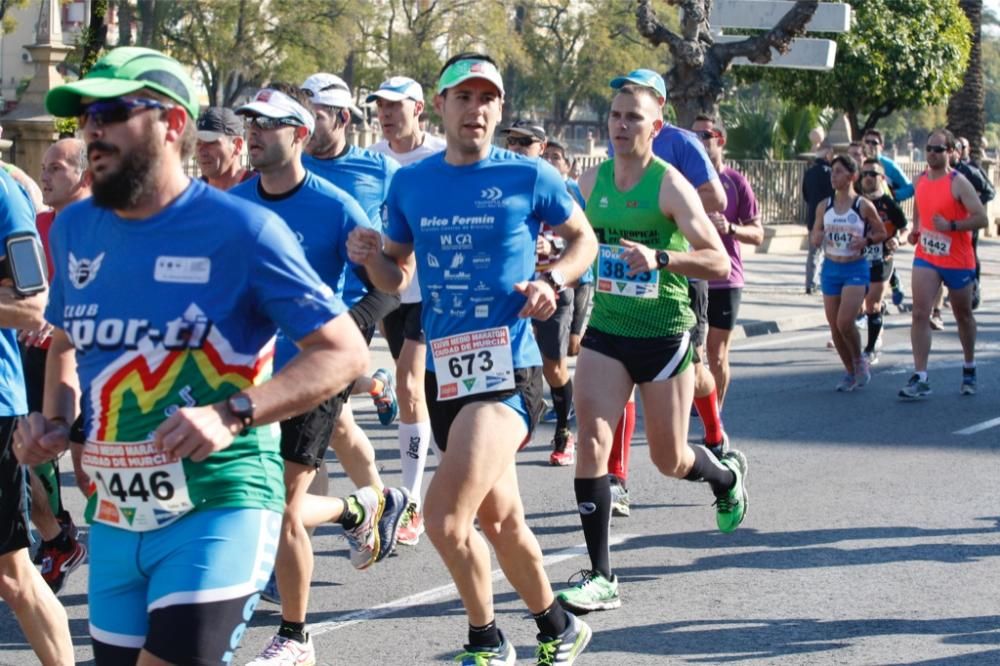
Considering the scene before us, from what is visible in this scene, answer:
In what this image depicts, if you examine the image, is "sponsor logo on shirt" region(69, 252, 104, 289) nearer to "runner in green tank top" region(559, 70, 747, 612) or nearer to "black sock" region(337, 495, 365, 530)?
"black sock" region(337, 495, 365, 530)

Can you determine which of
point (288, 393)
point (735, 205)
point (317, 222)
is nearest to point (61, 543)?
point (317, 222)

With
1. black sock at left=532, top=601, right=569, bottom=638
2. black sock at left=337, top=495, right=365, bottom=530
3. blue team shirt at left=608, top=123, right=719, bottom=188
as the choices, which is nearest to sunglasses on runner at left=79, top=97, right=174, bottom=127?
black sock at left=532, top=601, right=569, bottom=638

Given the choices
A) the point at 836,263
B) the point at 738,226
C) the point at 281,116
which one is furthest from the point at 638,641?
the point at 836,263

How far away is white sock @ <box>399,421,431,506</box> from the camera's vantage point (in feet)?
24.5

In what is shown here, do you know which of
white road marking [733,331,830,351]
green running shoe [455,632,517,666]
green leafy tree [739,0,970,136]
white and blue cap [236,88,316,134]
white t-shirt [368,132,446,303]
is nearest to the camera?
green running shoe [455,632,517,666]

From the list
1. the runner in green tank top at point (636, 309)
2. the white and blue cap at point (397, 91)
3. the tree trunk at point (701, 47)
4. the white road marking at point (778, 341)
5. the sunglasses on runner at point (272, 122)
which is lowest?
the white road marking at point (778, 341)

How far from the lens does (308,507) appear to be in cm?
581

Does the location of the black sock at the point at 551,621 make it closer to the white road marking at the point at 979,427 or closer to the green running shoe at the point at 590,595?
the green running shoe at the point at 590,595

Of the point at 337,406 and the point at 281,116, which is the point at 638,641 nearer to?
the point at 337,406

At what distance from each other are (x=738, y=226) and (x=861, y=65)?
2167cm

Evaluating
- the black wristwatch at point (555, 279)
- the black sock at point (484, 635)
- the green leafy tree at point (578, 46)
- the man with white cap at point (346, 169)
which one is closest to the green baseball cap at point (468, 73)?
the black wristwatch at point (555, 279)

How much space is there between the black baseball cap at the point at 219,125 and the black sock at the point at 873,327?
27.5 ft

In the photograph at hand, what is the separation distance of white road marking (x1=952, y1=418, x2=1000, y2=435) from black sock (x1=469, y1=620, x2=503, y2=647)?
19.6 feet

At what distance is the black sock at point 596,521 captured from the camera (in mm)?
6156
